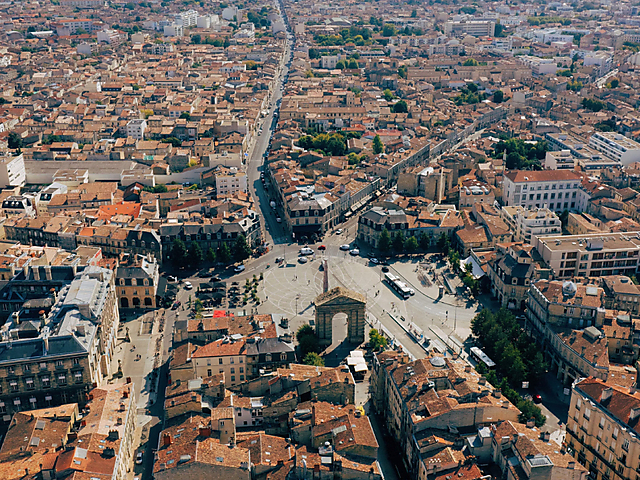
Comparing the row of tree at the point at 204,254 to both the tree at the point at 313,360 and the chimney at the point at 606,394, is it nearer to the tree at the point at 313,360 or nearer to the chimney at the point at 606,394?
the tree at the point at 313,360

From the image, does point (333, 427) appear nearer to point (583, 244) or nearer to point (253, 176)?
point (583, 244)

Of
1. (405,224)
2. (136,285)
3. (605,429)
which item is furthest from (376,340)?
(405,224)

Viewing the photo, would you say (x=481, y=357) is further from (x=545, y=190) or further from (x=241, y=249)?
(x=545, y=190)

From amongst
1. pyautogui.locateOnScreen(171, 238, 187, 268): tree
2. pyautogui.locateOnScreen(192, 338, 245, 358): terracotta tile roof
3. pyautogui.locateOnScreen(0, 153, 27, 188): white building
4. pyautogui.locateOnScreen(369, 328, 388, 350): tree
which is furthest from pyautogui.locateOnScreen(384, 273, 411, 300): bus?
pyautogui.locateOnScreen(0, 153, 27, 188): white building

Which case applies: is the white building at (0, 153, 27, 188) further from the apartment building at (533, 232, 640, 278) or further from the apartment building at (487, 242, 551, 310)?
the apartment building at (533, 232, 640, 278)

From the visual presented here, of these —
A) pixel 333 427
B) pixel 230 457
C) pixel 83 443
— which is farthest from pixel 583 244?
pixel 83 443

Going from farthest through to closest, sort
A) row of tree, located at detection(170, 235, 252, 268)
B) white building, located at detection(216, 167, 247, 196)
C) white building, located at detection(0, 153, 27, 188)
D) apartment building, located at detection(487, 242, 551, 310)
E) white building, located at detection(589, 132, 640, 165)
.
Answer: white building, located at detection(589, 132, 640, 165) → white building, located at detection(0, 153, 27, 188) → white building, located at detection(216, 167, 247, 196) → row of tree, located at detection(170, 235, 252, 268) → apartment building, located at detection(487, 242, 551, 310)
